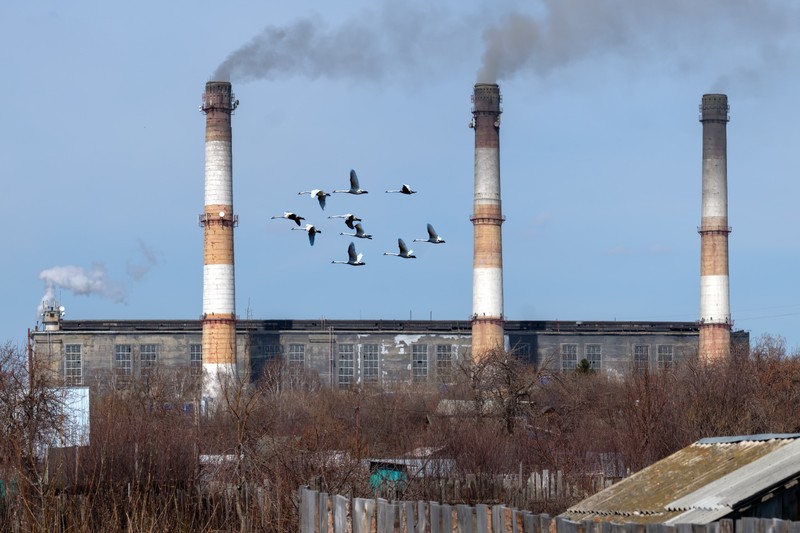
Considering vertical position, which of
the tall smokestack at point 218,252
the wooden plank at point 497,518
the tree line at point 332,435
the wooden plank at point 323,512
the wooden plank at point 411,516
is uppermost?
the tall smokestack at point 218,252

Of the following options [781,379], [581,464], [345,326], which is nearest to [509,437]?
[581,464]

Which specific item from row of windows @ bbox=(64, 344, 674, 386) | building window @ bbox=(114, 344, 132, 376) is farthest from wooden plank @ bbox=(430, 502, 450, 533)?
building window @ bbox=(114, 344, 132, 376)

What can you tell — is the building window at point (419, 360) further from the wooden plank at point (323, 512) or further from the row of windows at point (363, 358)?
the wooden plank at point (323, 512)

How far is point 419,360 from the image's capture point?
5906cm

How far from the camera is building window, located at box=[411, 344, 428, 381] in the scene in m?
58.9

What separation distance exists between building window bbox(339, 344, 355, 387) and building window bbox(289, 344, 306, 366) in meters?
1.62

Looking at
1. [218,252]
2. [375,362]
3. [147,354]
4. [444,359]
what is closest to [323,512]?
[218,252]

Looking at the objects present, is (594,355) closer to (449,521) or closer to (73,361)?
(73,361)

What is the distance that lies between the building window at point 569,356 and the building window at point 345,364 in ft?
30.0

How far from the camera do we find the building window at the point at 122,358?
184ft

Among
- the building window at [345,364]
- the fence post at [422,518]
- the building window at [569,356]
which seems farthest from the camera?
the building window at [569,356]

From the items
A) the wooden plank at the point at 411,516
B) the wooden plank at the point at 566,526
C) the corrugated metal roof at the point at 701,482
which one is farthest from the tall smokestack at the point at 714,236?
the wooden plank at the point at 566,526

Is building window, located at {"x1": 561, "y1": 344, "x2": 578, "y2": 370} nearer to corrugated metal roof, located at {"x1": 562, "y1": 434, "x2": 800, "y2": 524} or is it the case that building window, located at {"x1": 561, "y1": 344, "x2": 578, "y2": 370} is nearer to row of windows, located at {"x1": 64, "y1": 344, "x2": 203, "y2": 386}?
row of windows, located at {"x1": 64, "y1": 344, "x2": 203, "y2": 386}

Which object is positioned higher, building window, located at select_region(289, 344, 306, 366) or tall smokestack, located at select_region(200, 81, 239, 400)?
tall smokestack, located at select_region(200, 81, 239, 400)
